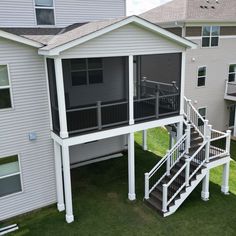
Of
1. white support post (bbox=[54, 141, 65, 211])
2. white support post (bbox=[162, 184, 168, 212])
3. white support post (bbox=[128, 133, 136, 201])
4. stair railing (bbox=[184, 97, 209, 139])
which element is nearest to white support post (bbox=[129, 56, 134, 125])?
white support post (bbox=[128, 133, 136, 201])

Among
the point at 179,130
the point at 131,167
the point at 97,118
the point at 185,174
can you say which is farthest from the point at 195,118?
the point at 97,118

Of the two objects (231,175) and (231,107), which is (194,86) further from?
(231,175)

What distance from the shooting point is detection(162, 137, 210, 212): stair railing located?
10.7 meters

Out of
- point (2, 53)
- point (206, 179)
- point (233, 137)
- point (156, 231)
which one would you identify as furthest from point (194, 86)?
point (2, 53)

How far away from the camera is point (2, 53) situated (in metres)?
9.19

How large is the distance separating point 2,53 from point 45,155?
3982 mm

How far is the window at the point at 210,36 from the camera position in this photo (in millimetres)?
17984

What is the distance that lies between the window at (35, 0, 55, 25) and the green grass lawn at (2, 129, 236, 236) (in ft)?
23.7

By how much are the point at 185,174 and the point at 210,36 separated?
10.8 meters

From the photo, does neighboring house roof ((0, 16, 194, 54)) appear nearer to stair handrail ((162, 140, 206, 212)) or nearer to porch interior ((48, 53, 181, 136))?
porch interior ((48, 53, 181, 136))

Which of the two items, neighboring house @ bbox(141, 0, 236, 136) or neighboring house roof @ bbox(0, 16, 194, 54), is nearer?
neighboring house roof @ bbox(0, 16, 194, 54)

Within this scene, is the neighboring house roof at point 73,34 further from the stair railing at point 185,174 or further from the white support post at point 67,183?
the stair railing at point 185,174

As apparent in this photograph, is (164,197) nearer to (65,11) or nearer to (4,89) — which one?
(4,89)

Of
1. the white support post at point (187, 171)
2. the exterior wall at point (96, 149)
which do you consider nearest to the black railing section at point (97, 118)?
the white support post at point (187, 171)
